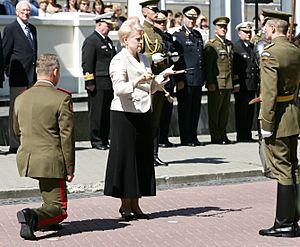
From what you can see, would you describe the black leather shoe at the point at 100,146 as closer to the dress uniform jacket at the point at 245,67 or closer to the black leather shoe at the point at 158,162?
the black leather shoe at the point at 158,162

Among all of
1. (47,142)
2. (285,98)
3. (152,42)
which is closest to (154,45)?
(152,42)

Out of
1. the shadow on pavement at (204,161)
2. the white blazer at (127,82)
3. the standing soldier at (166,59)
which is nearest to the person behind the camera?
the white blazer at (127,82)

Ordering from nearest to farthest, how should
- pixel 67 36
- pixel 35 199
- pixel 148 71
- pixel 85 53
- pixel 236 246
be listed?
1. pixel 236 246
2. pixel 148 71
3. pixel 35 199
4. pixel 85 53
5. pixel 67 36

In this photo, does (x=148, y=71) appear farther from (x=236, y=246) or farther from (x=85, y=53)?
(x=85, y=53)

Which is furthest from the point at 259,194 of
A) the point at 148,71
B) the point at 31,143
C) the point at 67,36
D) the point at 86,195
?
the point at 67,36

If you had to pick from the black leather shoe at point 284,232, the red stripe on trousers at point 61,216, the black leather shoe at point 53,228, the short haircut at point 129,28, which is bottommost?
the black leather shoe at point 284,232

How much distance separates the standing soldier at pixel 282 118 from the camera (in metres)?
9.30

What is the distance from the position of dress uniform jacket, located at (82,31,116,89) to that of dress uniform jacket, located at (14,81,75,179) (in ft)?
20.6

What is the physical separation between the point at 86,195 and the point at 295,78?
3832 millimetres

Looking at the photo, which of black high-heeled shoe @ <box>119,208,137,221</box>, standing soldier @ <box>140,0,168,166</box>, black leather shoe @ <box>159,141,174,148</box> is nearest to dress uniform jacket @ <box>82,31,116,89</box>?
black leather shoe @ <box>159,141,174,148</box>

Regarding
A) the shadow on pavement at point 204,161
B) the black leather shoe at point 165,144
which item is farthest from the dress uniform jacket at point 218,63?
the shadow on pavement at point 204,161

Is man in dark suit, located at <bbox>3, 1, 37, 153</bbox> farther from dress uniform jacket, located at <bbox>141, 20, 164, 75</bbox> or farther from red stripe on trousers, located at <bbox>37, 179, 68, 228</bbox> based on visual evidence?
red stripe on trousers, located at <bbox>37, 179, 68, 228</bbox>

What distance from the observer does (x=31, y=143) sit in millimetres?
9297

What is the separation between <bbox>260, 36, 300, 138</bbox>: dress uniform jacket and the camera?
924 centimetres
